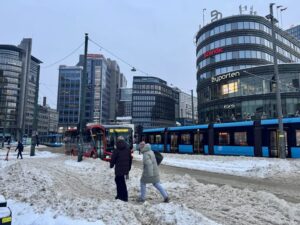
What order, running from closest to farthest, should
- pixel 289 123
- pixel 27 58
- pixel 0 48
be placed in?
pixel 289 123 < pixel 0 48 < pixel 27 58

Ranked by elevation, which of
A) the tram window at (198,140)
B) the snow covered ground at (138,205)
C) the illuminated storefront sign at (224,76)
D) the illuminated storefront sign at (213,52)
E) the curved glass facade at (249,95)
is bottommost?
the snow covered ground at (138,205)

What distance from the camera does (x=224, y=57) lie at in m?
51.1

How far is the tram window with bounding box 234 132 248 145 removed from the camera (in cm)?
2298

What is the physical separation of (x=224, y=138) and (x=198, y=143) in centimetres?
351

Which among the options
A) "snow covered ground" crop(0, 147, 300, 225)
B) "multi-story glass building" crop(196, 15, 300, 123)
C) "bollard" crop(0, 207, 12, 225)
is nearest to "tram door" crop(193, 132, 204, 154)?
"snow covered ground" crop(0, 147, 300, 225)

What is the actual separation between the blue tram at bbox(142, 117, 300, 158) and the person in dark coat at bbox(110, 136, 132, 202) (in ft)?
54.5

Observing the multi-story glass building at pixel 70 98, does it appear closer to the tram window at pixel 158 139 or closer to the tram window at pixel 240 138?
the tram window at pixel 158 139

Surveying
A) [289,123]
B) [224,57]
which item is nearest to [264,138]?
[289,123]

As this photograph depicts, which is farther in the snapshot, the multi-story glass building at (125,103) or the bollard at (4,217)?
the multi-story glass building at (125,103)

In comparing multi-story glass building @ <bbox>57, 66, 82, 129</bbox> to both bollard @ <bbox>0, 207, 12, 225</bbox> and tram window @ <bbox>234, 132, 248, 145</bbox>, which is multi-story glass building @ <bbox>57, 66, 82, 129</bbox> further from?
bollard @ <bbox>0, 207, 12, 225</bbox>

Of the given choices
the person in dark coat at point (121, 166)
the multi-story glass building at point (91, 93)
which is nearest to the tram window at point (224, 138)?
the person in dark coat at point (121, 166)

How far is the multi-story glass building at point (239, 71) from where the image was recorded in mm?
41312

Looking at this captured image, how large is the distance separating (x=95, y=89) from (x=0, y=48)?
49886 millimetres

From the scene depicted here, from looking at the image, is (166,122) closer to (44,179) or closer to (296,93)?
(296,93)
